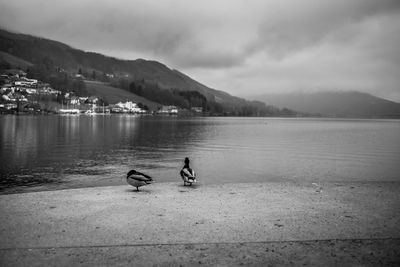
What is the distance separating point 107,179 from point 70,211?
14513mm

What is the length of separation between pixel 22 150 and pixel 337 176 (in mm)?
39577

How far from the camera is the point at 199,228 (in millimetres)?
10562

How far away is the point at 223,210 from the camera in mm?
12891

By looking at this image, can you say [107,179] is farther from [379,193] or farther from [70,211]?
Result: [379,193]

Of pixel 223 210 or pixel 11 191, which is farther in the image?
pixel 11 191

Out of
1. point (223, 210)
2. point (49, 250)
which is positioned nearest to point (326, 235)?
point (223, 210)

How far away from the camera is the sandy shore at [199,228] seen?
8352mm

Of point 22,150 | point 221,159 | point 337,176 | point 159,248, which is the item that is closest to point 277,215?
point 159,248

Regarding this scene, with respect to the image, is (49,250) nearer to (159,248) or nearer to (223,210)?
(159,248)

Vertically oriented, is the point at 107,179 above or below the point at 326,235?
below

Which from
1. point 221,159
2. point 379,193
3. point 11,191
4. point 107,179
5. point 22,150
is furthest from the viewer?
point 22,150

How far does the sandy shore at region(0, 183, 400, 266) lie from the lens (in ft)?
27.4

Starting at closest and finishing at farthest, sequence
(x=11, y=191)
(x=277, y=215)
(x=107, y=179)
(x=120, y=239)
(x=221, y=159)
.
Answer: (x=120, y=239)
(x=277, y=215)
(x=11, y=191)
(x=107, y=179)
(x=221, y=159)

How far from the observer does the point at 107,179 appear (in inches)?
1057
